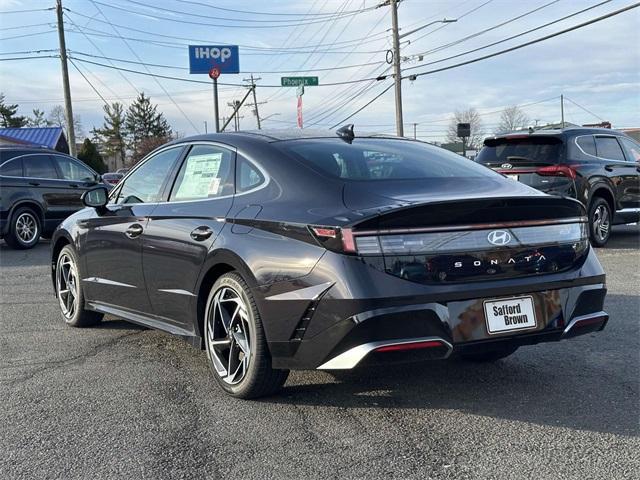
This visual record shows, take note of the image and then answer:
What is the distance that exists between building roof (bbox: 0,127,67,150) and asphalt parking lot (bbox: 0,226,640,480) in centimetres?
3701

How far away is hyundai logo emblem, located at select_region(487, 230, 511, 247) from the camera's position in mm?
3332

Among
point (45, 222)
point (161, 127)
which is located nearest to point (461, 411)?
point (45, 222)

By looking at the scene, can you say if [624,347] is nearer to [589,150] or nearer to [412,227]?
[412,227]

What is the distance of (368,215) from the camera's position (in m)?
3.18

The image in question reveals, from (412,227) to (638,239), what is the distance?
378 inches

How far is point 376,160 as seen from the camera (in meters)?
4.03

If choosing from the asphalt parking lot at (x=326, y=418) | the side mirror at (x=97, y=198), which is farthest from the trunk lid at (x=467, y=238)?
the side mirror at (x=97, y=198)

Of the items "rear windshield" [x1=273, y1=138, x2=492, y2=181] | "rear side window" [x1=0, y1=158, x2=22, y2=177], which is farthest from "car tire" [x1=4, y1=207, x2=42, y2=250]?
"rear windshield" [x1=273, y1=138, x2=492, y2=181]

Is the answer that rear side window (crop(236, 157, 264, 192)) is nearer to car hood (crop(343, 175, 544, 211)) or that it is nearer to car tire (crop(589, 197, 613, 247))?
car hood (crop(343, 175, 544, 211))

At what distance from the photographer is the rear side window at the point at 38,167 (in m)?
11.8

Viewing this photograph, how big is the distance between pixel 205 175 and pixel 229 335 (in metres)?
1.11

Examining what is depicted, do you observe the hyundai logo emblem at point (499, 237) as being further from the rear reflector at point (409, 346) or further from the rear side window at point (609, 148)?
the rear side window at point (609, 148)

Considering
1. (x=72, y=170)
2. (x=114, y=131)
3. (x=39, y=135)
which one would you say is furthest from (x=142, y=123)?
(x=72, y=170)

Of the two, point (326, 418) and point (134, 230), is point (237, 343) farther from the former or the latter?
point (134, 230)
